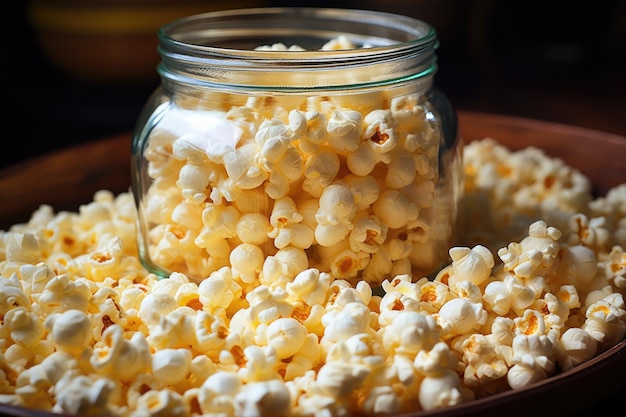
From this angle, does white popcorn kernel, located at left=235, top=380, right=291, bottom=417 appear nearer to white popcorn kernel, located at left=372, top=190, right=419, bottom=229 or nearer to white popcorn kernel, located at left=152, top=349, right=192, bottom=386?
white popcorn kernel, located at left=152, top=349, right=192, bottom=386

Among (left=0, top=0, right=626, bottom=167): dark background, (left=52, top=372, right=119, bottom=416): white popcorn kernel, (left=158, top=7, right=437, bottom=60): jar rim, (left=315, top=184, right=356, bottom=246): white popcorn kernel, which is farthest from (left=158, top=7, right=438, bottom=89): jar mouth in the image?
(left=0, top=0, right=626, bottom=167): dark background

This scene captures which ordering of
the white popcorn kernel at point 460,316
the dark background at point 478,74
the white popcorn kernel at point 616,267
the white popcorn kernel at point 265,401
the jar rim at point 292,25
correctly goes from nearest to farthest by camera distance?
the white popcorn kernel at point 265,401
the white popcorn kernel at point 460,316
the white popcorn kernel at point 616,267
the jar rim at point 292,25
the dark background at point 478,74

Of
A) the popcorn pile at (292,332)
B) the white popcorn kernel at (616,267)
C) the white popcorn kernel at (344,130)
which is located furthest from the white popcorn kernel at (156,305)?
the white popcorn kernel at (616,267)

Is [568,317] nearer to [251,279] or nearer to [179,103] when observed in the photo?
[251,279]

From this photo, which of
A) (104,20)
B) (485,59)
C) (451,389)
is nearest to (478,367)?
(451,389)

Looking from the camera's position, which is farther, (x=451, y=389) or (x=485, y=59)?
(x=485, y=59)

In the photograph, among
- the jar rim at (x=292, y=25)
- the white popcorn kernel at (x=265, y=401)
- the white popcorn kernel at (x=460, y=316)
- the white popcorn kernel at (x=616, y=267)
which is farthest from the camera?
the jar rim at (x=292, y=25)

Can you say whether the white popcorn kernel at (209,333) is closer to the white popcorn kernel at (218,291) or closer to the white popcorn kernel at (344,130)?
the white popcorn kernel at (218,291)
